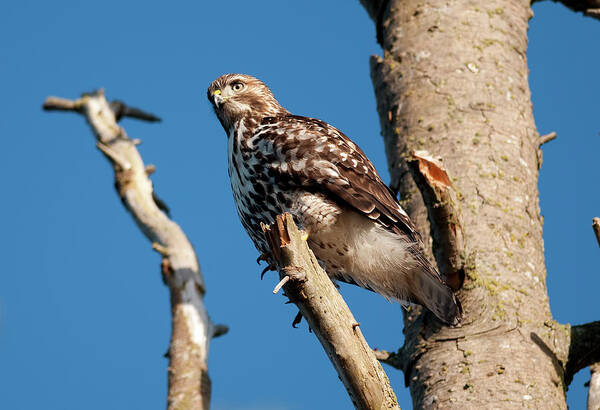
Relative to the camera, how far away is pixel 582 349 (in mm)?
3873

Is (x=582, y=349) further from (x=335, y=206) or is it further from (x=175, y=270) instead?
(x=175, y=270)

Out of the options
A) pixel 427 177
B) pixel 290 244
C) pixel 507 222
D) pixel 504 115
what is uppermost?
pixel 504 115

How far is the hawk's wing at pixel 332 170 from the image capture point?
407 centimetres

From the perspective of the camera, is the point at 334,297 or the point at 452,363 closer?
the point at 334,297

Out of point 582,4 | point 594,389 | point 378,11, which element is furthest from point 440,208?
point 582,4

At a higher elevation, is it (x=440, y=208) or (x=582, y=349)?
(x=440, y=208)

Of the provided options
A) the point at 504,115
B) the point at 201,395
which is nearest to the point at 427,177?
the point at 504,115

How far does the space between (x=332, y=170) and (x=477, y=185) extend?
830 millimetres

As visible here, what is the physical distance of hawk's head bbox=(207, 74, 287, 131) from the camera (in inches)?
199

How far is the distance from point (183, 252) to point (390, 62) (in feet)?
7.53

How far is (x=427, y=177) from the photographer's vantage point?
3.35 m

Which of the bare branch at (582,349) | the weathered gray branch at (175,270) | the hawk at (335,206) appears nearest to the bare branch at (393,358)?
the hawk at (335,206)

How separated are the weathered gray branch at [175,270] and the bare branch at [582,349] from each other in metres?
2.50

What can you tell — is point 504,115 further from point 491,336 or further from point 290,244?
point 290,244
